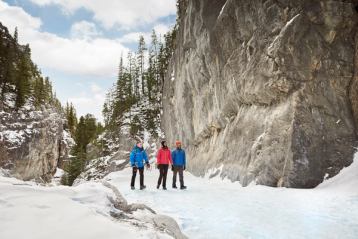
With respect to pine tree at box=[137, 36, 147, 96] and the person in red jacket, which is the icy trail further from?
pine tree at box=[137, 36, 147, 96]

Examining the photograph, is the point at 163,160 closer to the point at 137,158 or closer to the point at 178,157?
the point at 178,157

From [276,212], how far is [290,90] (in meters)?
6.74

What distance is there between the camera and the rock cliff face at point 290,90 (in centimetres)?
1235

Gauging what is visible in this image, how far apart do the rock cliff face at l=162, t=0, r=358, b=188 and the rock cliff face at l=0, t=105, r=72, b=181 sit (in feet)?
131

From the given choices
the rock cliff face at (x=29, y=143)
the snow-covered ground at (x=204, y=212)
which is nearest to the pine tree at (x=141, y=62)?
the rock cliff face at (x=29, y=143)

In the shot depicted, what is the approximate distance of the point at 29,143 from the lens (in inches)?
2016

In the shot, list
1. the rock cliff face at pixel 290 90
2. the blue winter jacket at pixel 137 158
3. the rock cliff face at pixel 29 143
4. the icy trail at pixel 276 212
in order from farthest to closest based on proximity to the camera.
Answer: the rock cliff face at pixel 29 143 < the blue winter jacket at pixel 137 158 < the rock cliff face at pixel 290 90 < the icy trail at pixel 276 212

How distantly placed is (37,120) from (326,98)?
167ft

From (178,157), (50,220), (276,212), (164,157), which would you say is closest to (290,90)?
(178,157)

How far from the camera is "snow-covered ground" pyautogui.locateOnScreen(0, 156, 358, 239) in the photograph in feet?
11.4

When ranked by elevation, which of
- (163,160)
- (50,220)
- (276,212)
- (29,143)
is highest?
(29,143)

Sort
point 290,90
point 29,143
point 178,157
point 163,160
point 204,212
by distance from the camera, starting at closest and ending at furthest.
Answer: point 204,212 < point 290,90 < point 163,160 < point 178,157 < point 29,143

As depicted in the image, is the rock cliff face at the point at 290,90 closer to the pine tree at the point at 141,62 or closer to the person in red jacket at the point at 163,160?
the person in red jacket at the point at 163,160

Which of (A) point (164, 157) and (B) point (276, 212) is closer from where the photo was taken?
(B) point (276, 212)
